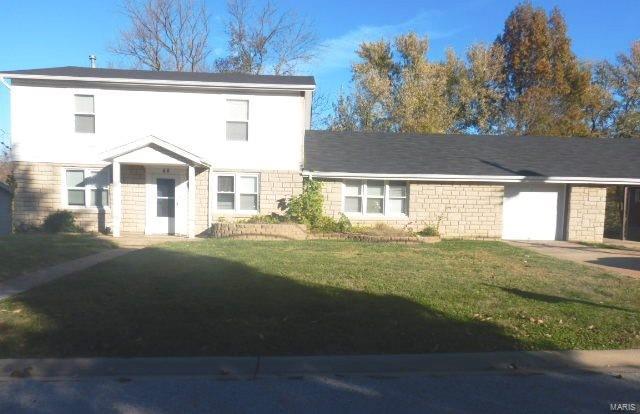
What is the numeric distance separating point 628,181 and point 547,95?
16.9 meters

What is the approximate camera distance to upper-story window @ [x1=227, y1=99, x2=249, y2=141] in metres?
16.4

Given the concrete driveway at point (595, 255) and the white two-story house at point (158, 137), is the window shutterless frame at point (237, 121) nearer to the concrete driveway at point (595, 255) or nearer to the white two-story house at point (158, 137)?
the white two-story house at point (158, 137)

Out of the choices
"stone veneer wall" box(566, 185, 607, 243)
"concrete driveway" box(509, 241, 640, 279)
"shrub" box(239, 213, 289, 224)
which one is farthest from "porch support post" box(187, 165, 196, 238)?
"stone veneer wall" box(566, 185, 607, 243)

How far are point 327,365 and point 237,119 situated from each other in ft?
41.0

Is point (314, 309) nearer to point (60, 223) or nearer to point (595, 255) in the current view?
point (595, 255)

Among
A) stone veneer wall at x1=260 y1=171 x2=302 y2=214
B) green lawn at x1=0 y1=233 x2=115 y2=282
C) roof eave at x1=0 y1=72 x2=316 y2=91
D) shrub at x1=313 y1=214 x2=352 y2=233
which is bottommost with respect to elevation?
green lawn at x1=0 y1=233 x2=115 y2=282

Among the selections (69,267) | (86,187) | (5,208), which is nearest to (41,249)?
(69,267)

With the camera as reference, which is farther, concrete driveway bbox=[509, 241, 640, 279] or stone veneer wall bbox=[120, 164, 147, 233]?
stone veneer wall bbox=[120, 164, 147, 233]

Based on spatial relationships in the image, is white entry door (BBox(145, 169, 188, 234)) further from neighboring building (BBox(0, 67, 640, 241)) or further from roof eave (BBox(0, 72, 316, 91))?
roof eave (BBox(0, 72, 316, 91))

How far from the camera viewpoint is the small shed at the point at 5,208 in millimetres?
17469

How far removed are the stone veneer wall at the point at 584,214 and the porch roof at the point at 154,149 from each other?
12245 mm

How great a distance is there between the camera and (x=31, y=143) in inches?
634

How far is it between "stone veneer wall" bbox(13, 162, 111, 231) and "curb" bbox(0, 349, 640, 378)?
40.2 ft
